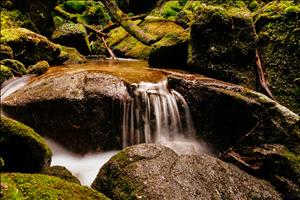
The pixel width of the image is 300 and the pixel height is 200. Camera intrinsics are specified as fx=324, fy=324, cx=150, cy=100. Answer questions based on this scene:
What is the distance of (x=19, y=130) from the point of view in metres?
3.46

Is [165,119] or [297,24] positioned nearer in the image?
[165,119]

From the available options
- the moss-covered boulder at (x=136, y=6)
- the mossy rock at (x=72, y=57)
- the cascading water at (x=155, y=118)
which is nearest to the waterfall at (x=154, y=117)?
the cascading water at (x=155, y=118)

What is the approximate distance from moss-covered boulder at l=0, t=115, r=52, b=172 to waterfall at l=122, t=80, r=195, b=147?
2503 mm

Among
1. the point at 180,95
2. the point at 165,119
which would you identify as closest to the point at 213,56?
the point at 180,95

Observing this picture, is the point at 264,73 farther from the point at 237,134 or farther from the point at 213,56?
the point at 237,134

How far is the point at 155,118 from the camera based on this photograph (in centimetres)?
619

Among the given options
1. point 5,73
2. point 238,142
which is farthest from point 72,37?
point 238,142

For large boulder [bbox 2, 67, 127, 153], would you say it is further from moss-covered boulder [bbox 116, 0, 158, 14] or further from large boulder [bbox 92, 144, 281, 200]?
moss-covered boulder [bbox 116, 0, 158, 14]

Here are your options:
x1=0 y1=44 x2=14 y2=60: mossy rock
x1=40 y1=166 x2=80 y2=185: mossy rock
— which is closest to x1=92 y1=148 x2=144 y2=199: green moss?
x1=40 y1=166 x2=80 y2=185: mossy rock

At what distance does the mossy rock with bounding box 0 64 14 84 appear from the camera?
6867mm

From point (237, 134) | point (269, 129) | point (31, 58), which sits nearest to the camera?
point (269, 129)

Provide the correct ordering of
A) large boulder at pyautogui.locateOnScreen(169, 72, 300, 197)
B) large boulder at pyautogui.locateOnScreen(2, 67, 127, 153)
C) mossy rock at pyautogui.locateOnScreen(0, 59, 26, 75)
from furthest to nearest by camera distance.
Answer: mossy rock at pyautogui.locateOnScreen(0, 59, 26, 75), large boulder at pyautogui.locateOnScreen(2, 67, 127, 153), large boulder at pyautogui.locateOnScreen(169, 72, 300, 197)

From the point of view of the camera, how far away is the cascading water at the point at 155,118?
→ 614 centimetres

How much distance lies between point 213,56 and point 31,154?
4.59m
